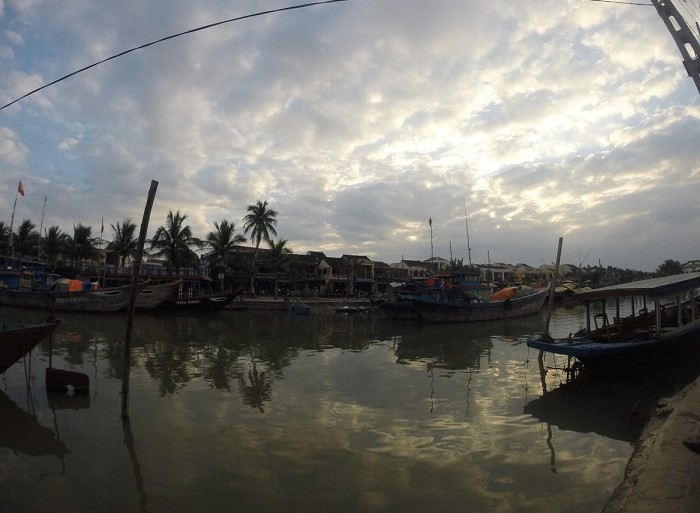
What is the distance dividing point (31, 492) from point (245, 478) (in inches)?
104

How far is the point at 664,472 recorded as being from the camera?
16.0 ft

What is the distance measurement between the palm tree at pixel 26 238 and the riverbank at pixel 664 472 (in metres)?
58.5

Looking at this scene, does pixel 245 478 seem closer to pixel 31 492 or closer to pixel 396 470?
pixel 396 470

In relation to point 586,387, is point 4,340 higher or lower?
higher

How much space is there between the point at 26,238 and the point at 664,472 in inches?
2348

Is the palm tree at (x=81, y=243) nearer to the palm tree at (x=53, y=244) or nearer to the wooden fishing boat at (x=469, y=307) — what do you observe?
the palm tree at (x=53, y=244)

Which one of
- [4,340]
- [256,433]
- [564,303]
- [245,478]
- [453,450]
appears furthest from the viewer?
[564,303]

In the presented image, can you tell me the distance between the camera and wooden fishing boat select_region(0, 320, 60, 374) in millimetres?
9586

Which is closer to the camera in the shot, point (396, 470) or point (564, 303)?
point (396, 470)

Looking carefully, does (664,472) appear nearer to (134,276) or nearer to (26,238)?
(134,276)

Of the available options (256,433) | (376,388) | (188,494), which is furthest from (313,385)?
(188,494)

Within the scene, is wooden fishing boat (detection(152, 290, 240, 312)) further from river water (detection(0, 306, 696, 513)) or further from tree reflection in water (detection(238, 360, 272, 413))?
tree reflection in water (detection(238, 360, 272, 413))

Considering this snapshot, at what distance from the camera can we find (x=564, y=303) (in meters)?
49.6

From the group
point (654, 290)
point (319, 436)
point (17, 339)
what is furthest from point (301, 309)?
point (319, 436)
